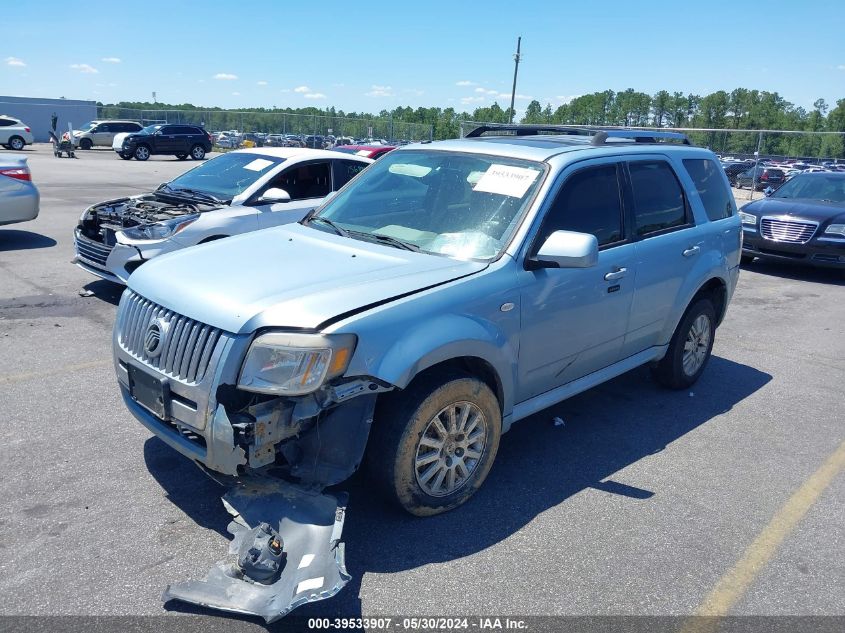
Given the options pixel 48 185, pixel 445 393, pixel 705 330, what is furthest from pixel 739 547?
pixel 48 185

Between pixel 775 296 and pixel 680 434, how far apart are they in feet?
19.6

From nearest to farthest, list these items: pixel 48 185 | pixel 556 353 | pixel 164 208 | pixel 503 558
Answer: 1. pixel 503 558
2. pixel 556 353
3. pixel 164 208
4. pixel 48 185

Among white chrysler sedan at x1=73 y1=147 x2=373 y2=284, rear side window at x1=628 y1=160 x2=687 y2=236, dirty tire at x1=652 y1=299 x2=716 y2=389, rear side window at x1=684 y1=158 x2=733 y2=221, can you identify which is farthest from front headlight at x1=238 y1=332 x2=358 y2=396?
white chrysler sedan at x1=73 y1=147 x2=373 y2=284

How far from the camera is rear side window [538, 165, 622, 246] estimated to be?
4348 mm

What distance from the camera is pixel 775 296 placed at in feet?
33.2

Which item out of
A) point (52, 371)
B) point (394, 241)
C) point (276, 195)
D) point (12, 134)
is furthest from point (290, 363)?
point (12, 134)

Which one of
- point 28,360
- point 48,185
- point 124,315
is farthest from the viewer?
point 48,185

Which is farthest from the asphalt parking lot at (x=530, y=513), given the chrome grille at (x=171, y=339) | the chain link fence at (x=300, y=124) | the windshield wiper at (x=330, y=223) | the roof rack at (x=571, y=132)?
the chain link fence at (x=300, y=124)

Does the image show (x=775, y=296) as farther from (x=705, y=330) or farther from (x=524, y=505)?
→ (x=524, y=505)

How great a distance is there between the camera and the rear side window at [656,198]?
5031 mm

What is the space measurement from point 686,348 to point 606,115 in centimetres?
9339

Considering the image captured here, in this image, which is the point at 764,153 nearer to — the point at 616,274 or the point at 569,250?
the point at 616,274

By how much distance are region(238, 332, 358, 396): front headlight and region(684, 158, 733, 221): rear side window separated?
A: 3768 mm

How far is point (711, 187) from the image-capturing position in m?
6.00
